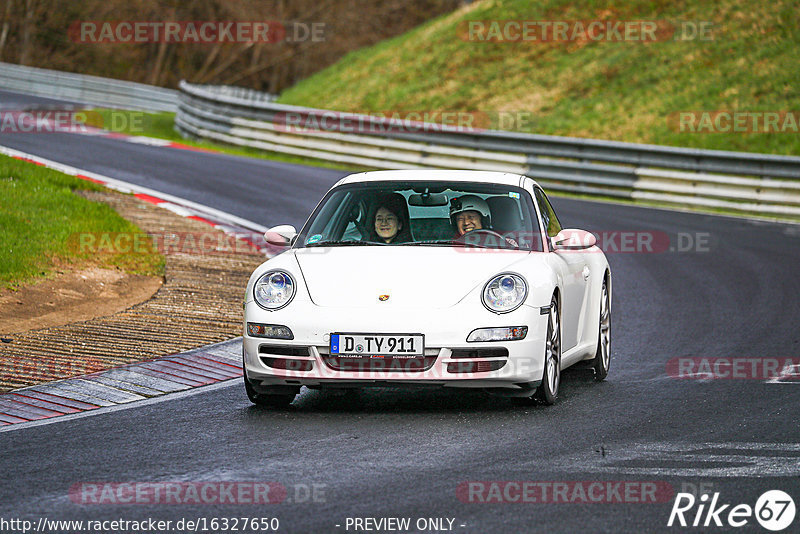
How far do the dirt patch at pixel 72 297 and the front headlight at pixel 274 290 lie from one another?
267 centimetres

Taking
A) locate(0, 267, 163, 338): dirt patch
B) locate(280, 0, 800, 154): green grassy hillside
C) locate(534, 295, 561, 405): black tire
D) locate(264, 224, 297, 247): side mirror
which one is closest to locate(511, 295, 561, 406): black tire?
locate(534, 295, 561, 405): black tire

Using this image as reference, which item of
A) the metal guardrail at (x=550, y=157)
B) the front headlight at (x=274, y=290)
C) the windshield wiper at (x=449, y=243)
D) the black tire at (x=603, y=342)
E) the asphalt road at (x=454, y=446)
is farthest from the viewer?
the metal guardrail at (x=550, y=157)

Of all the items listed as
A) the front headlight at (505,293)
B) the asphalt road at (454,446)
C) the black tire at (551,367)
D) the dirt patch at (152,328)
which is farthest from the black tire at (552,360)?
the dirt patch at (152,328)

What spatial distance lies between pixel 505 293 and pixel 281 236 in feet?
5.47

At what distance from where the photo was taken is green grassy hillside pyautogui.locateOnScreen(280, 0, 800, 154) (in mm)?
27609

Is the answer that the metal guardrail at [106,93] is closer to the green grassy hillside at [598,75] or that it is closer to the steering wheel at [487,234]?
the green grassy hillside at [598,75]

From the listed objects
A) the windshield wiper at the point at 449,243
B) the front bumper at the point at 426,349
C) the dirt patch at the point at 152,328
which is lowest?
the dirt patch at the point at 152,328

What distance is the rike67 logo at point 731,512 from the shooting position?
5035 millimetres

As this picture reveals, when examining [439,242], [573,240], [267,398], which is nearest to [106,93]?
[439,242]

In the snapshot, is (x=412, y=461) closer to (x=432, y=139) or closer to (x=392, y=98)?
(x=432, y=139)

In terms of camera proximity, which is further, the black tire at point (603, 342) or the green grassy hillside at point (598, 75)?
the green grassy hillside at point (598, 75)

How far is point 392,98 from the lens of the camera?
34.1 metres

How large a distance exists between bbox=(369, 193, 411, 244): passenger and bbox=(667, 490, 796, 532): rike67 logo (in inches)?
123

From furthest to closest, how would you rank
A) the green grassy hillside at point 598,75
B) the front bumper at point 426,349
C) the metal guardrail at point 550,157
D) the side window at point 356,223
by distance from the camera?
the green grassy hillside at point 598,75, the metal guardrail at point 550,157, the side window at point 356,223, the front bumper at point 426,349
